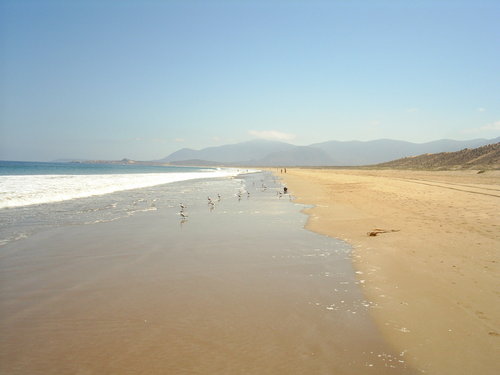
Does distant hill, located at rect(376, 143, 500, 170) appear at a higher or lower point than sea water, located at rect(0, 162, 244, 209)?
higher

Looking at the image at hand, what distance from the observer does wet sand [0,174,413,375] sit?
345 centimetres

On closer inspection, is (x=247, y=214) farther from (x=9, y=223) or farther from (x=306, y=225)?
(x=9, y=223)

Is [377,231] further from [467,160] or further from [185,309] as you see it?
[467,160]

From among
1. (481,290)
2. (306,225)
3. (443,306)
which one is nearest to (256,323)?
(443,306)

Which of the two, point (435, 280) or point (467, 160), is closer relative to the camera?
point (435, 280)

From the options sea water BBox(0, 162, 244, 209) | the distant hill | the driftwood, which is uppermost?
the distant hill

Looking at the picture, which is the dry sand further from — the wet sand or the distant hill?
the distant hill

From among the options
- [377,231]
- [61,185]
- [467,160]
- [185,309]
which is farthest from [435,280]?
[467,160]

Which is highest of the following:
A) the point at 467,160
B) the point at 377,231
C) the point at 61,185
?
the point at 467,160

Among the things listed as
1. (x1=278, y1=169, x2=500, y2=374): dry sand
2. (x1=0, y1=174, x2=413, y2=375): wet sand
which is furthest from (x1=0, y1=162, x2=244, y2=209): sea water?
(x1=278, y1=169, x2=500, y2=374): dry sand

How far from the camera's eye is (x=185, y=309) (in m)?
4.72

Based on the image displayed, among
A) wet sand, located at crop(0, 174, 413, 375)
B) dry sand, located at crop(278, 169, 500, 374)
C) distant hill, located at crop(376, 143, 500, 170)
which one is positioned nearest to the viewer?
wet sand, located at crop(0, 174, 413, 375)

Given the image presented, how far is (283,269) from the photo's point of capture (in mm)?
6625

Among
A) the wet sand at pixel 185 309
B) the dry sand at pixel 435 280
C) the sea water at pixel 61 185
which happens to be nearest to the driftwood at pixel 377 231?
the dry sand at pixel 435 280
